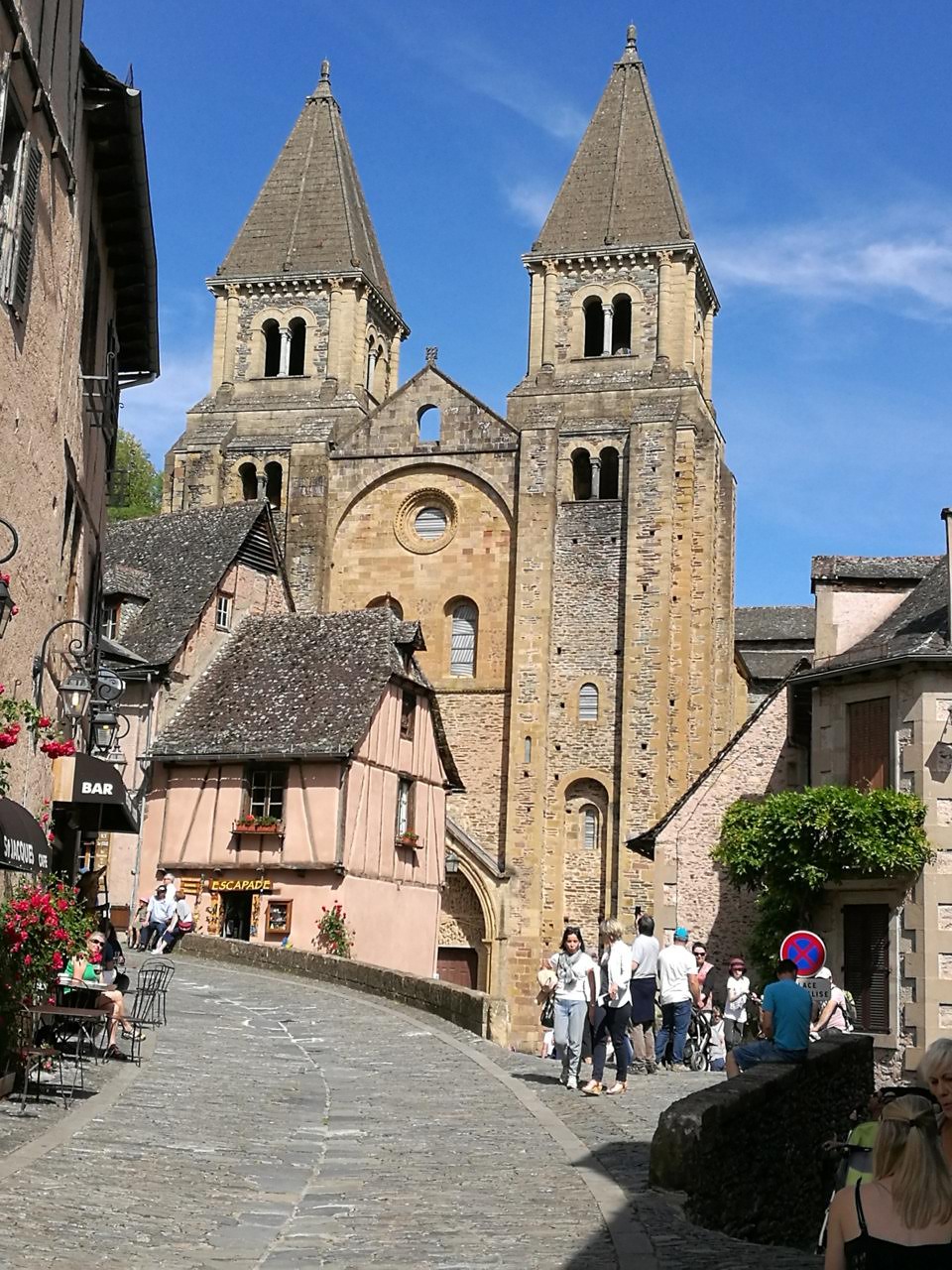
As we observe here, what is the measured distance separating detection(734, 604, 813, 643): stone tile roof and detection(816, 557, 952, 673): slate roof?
26.7 meters

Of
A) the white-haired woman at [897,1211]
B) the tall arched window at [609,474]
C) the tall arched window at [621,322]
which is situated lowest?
the white-haired woman at [897,1211]

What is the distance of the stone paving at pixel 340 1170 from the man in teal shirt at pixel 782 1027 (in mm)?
1025

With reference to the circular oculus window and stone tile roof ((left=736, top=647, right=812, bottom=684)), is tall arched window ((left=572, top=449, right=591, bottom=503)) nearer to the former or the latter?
the circular oculus window

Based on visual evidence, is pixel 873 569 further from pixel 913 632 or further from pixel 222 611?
pixel 222 611

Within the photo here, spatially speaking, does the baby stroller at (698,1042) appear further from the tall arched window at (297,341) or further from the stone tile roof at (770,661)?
the tall arched window at (297,341)

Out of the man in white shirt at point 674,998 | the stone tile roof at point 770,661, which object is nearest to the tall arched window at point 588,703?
the stone tile roof at point 770,661

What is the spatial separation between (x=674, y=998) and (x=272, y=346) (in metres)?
36.1

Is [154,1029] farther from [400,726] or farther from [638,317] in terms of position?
[638,317]

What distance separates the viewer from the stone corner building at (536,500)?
4297cm

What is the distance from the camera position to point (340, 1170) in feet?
34.6

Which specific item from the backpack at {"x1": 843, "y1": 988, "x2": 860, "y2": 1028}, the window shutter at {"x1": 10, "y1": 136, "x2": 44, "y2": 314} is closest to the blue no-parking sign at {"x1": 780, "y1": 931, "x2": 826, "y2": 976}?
the window shutter at {"x1": 10, "y1": 136, "x2": 44, "y2": 314}

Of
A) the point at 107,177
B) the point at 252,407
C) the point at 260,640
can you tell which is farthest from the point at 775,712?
the point at 252,407

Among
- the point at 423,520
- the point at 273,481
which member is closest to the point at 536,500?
the point at 423,520

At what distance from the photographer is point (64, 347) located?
1497cm
